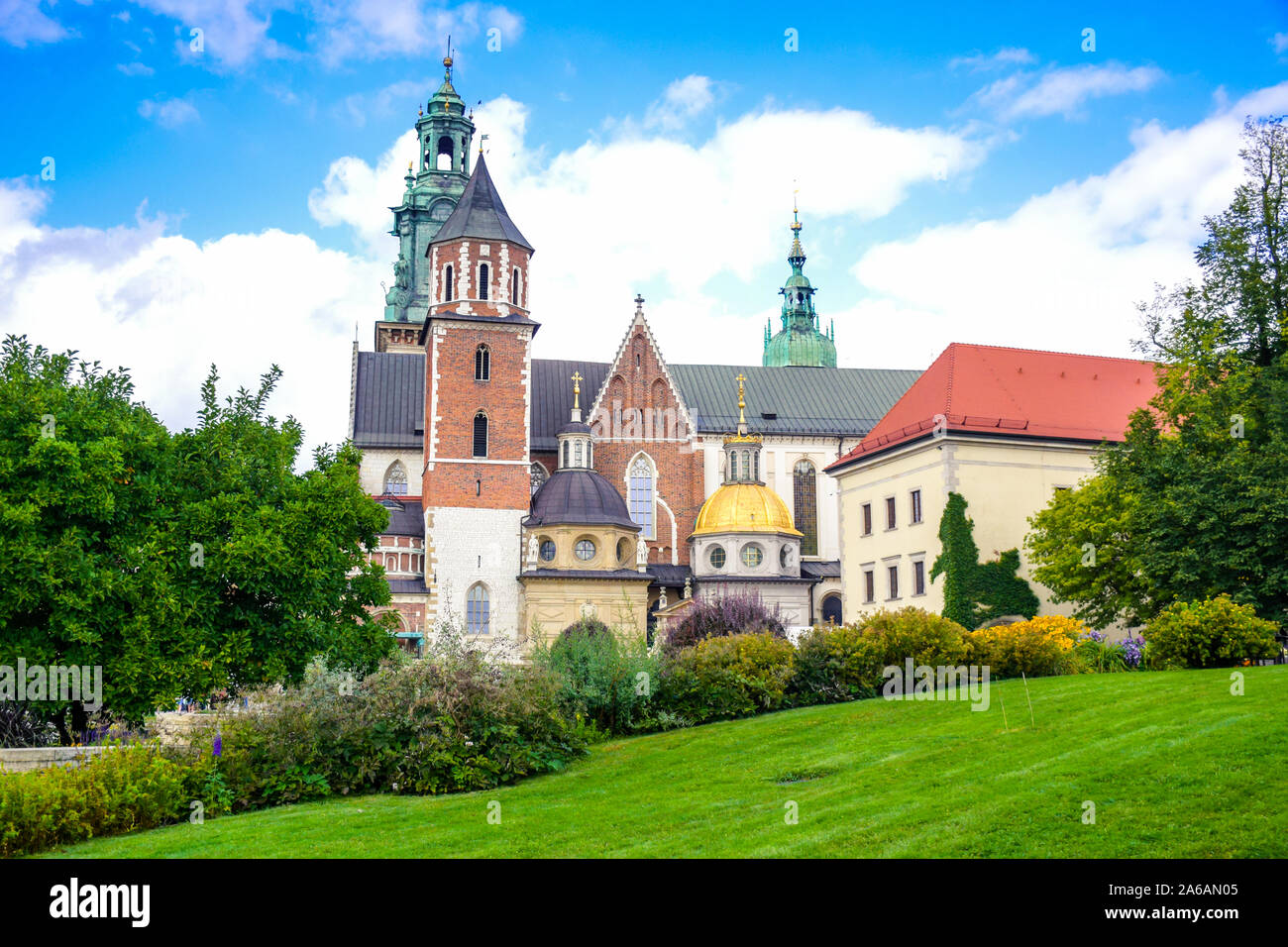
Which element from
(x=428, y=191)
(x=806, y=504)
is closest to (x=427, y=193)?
(x=428, y=191)

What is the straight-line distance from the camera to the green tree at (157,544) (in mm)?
20516

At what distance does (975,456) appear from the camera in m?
43.1

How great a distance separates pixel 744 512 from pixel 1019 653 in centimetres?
3614

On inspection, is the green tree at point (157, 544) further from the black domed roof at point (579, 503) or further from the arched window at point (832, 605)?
the arched window at point (832, 605)

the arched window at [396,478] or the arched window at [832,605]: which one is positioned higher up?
the arched window at [396,478]

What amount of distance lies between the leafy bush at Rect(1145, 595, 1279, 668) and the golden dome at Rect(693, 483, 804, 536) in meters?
37.6

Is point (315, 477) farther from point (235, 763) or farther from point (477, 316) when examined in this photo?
point (477, 316)

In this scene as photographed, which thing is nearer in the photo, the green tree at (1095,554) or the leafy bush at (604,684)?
the leafy bush at (604,684)

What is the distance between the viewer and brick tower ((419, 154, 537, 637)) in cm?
5631

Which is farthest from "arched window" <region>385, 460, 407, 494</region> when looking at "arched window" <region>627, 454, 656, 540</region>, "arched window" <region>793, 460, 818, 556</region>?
"arched window" <region>793, 460, 818, 556</region>

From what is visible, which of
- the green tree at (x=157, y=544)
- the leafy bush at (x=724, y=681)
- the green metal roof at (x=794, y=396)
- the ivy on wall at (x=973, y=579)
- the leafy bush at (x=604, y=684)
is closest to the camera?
the green tree at (x=157, y=544)

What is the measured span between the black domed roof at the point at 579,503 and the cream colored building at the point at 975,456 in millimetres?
12749

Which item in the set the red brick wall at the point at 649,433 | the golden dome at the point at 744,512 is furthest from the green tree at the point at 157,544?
the red brick wall at the point at 649,433

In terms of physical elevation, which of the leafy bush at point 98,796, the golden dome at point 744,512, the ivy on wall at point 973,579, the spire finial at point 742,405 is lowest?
the leafy bush at point 98,796
